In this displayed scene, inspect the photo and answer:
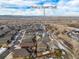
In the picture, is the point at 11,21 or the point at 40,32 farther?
the point at 11,21

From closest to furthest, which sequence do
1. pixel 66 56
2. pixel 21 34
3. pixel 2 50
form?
pixel 66 56
pixel 2 50
pixel 21 34

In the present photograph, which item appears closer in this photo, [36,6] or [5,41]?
[36,6]

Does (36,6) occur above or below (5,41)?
above

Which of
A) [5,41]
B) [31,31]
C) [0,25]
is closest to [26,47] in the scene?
[5,41]

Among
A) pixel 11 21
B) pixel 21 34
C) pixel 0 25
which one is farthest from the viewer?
pixel 11 21

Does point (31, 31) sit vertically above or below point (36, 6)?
below

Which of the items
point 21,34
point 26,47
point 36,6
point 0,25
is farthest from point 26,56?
point 0,25

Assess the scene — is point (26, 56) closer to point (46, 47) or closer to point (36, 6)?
point (46, 47)

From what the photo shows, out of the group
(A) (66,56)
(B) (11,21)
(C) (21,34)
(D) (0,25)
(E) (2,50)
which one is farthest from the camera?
(B) (11,21)

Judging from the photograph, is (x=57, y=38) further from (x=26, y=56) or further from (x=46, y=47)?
(x=26, y=56)
